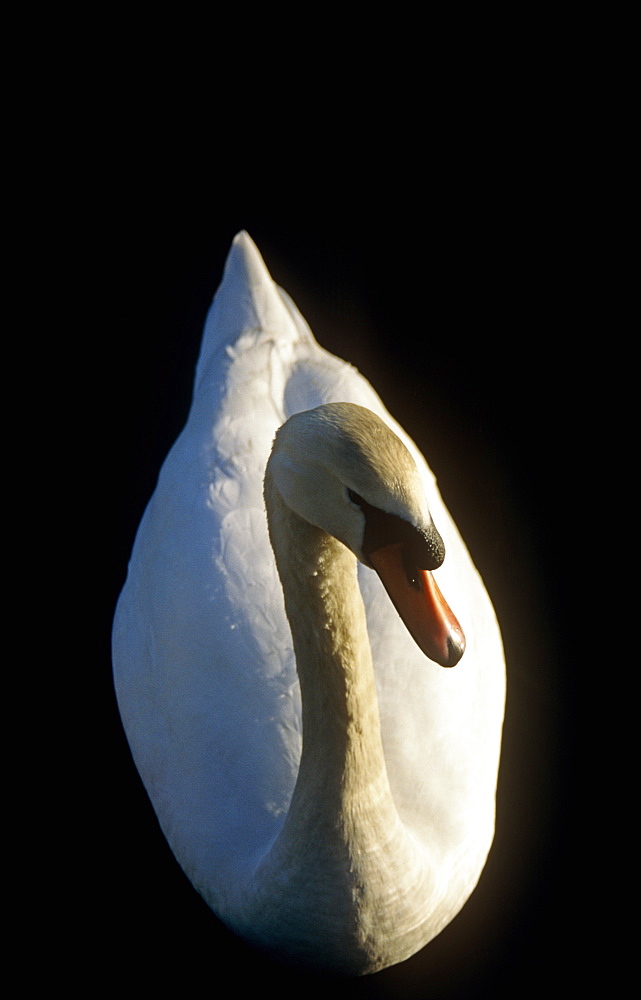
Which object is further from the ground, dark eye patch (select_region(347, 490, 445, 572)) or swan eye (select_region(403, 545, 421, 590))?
dark eye patch (select_region(347, 490, 445, 572))

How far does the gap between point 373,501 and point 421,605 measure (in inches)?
8.4

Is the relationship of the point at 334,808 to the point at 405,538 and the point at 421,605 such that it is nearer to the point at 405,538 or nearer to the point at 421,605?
the point at 421,605

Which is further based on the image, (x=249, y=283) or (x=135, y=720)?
(x=249, y=283)

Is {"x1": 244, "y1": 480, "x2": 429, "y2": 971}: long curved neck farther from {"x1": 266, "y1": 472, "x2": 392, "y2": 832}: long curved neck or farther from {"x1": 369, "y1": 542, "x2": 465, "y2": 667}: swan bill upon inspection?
{"x1": 369, "y1": 542, "x2": 465, "y2": 667}: swan bill

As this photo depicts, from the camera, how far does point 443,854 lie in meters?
2.48

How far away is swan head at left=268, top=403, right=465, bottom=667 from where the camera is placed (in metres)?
1.76

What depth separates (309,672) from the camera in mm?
2098

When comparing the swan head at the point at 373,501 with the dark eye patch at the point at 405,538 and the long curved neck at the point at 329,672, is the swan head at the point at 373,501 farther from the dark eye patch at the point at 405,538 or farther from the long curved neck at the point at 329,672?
the long curved neck at the point at 329,672

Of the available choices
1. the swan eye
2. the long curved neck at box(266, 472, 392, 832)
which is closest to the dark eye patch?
the swan eye

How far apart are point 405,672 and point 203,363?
4.76 feet

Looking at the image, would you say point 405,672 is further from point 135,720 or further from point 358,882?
point 135,720

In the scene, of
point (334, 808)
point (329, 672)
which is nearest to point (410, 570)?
point (329, 672)

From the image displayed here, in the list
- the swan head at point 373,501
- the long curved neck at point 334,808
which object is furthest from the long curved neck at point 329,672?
the swan head at point 373,501

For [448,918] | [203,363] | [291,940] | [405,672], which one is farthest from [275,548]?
[203,363]
